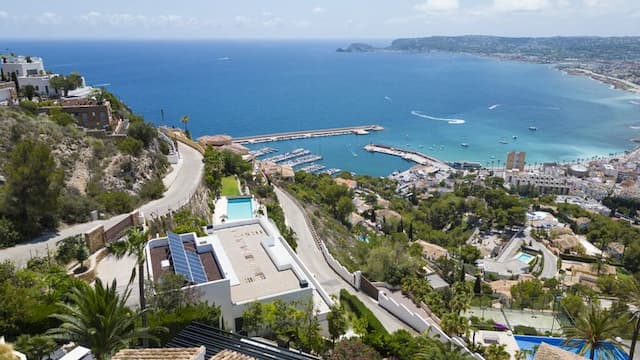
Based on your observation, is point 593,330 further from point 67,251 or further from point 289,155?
point 289,155

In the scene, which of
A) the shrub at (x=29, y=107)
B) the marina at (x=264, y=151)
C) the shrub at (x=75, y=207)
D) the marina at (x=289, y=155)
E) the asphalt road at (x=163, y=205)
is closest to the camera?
the asphalt road at (x=163, y=205)

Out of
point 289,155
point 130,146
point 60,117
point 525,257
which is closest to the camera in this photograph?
point 130,146

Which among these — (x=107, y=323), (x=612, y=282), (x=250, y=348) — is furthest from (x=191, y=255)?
(x=612, y=282)

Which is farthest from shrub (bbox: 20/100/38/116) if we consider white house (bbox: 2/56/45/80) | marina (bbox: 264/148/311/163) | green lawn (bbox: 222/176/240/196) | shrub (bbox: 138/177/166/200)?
marina (bbox: 264/148/311/163)

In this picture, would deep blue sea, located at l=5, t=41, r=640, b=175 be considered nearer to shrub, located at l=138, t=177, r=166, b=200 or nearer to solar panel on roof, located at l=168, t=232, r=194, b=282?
shrub, located at l=138, t=177, r=166, b=200

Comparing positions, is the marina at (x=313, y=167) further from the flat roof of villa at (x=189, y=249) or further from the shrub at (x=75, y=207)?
the flat roof of villa at (x=189, y=249)

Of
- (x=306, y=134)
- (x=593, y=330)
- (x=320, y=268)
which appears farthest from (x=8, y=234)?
(x=306, y=134)

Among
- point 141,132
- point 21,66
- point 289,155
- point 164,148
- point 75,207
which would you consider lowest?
point 289,155

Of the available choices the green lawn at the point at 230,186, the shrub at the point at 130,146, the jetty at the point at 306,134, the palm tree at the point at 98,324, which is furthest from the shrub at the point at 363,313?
the jetty at the point at 306,134
